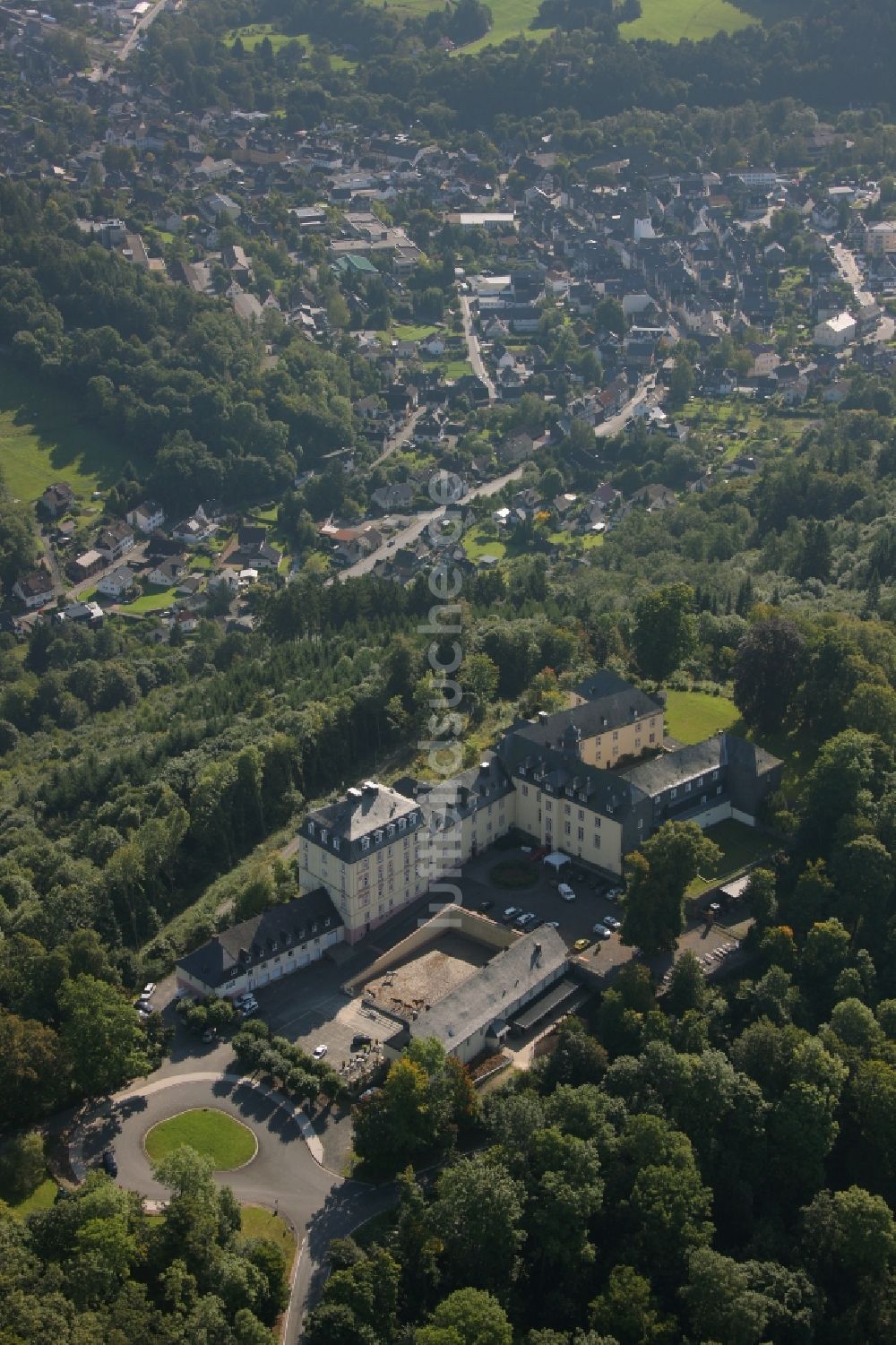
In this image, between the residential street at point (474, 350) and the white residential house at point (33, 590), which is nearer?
the white residential house at point (33, 590)

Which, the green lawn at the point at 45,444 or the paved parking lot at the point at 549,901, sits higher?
the paved parking lot at the point at 549,901

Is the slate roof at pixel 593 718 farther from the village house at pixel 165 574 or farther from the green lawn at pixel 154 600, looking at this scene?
the village house at pixel 165 574

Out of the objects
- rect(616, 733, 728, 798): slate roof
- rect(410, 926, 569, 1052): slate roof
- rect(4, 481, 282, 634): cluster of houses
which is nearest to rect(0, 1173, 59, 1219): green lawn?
rect(410, 926, 569, 1052): slate roof

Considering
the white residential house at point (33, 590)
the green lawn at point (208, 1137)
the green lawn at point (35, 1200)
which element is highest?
the green lawn at point (35, 1200)

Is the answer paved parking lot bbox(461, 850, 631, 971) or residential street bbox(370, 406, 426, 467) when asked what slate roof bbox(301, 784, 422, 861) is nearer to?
paved parking lot bbox(461, 850, 631, 971)

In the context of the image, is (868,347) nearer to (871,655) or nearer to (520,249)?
(520,249)

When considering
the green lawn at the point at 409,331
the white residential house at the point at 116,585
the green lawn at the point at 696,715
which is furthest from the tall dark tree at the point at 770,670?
the green lawn at the point at 409,331

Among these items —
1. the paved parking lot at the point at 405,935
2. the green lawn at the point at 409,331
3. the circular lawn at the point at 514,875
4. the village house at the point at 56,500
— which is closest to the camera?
the paved parking lot at the point at 405,935
